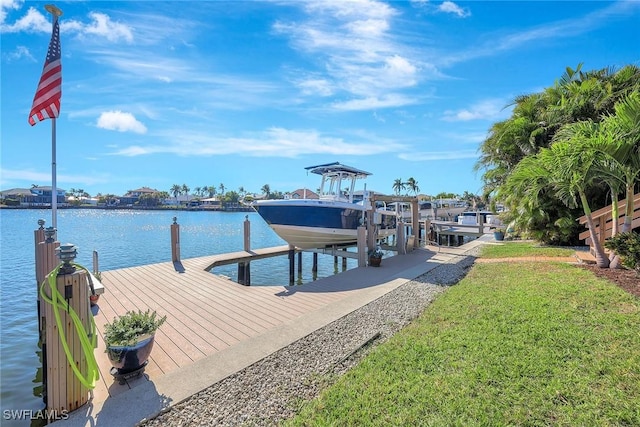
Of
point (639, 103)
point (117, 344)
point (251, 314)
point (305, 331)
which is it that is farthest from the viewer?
point (639, 103)

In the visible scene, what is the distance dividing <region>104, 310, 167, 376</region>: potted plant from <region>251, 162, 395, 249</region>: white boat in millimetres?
8502

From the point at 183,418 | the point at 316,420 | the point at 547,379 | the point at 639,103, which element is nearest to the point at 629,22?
the point at 639,103

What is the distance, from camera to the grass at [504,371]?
255 centimetres

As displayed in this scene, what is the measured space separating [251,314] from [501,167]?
52.5 feet

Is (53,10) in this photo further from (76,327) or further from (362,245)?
(362,245)

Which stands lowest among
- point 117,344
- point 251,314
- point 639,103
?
point 251,314

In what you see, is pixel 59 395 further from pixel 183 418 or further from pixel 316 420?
pixel 316 420

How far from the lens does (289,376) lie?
11.0 feet

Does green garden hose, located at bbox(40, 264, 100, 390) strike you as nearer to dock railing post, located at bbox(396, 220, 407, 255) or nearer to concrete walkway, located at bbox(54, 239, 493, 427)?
concrete walkway, located at bbox(54, 239, 493, 427)

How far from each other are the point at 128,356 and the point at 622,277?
894 cm

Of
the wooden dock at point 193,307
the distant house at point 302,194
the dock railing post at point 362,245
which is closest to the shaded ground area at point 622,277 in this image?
the wooden dock at point 193,307

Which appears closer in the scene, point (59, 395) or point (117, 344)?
point (59, 395)

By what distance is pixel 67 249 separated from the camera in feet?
9.07

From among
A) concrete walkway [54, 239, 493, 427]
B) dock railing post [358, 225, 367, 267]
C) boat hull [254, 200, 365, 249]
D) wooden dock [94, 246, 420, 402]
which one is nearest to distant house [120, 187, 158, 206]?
boat hull [254, 200, 365, 249]
